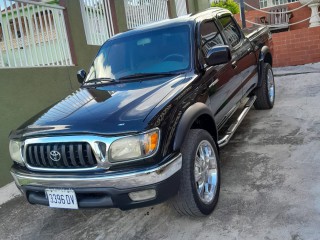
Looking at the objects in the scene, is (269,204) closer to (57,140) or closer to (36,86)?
(57,140)

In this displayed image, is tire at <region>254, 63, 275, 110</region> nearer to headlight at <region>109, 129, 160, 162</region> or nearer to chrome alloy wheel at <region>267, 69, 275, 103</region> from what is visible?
chrome alloy wheel at <region>267, 69, 275, 103</region>

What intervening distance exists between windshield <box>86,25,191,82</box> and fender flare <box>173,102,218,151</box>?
1.87 ft

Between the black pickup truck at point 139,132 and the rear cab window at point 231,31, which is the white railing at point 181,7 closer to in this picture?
the rear cab window at point 231,31

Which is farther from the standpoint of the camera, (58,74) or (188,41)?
(58,74)

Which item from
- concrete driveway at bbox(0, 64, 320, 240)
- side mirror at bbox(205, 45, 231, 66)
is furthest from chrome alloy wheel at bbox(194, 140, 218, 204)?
side mirror at bbox(205, 45, 231, 66)

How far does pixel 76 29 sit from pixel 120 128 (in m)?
4.43

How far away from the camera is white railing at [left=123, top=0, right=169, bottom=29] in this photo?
8.91 metres

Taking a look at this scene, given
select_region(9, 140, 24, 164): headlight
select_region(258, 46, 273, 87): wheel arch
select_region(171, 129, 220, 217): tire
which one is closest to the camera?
select_region(171, 129, 220, 217): tire

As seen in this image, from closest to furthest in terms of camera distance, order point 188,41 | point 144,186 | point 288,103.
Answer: point 144,186, point 188,41, point 288,103

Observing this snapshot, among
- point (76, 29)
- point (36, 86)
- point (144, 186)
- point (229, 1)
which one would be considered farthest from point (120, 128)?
point (229, 1)

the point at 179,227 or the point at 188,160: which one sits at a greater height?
the point at 188,160

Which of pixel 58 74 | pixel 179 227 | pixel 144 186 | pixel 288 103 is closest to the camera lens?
pixel 144 186

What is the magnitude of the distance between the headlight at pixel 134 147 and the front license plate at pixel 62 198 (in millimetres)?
474

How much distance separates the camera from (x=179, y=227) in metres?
3.21
